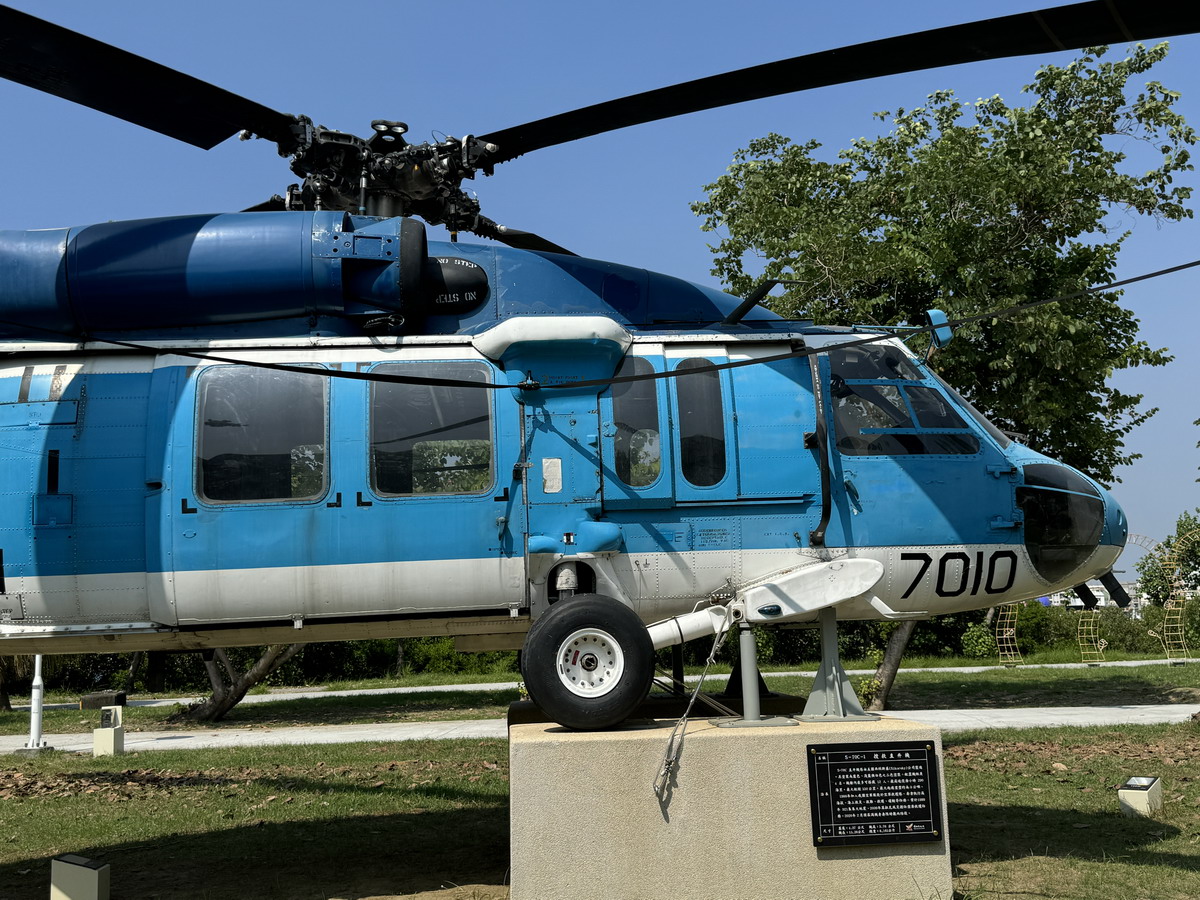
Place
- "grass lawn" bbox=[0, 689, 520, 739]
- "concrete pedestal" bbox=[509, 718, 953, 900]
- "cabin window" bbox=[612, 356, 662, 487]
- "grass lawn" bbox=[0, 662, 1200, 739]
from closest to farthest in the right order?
1. "concrete pedestal" bbox=[509, 718, 953, 900]
2. "cabin window" bbox=[612, 356, 662, 487]
3. "grass lawn" bbox=[0, 662, 1200, 739]
4. "grass lawn" bbox=[0, 689, 520, 739]

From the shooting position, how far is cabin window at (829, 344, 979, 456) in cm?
716

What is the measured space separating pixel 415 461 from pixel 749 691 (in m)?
2.61

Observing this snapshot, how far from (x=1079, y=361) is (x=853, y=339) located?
34.3ft

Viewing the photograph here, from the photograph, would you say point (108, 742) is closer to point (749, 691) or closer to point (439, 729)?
point (439, 729)

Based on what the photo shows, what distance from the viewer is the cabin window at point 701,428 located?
6918mm

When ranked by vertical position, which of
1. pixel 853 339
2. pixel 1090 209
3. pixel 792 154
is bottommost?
pixel 853 339

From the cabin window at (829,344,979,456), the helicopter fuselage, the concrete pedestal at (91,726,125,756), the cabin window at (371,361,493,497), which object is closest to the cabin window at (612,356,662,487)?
the helicopter fuselage

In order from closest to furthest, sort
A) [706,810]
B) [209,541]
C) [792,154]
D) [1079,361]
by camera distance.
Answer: [706,810]
[209,541]
[1079,361]
[792,154]

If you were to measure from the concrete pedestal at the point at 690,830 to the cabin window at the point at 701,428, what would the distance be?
1735 mm

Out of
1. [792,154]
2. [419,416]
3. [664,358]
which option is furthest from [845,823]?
[792,154]

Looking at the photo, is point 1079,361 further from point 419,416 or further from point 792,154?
point 419,416

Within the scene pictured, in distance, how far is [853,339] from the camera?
298 inches

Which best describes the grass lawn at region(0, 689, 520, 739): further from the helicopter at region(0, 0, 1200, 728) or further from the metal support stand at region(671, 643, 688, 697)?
the helicopter at region(0, 0, 1200, 728)

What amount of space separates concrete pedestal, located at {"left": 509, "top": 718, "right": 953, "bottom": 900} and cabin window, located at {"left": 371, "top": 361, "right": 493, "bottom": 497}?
174cm
